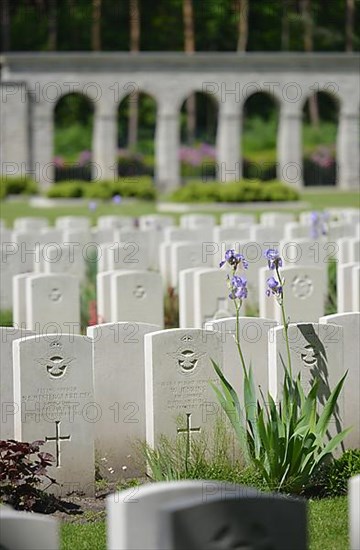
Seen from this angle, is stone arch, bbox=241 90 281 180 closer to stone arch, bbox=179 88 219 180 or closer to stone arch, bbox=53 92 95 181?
stone arch, bbox=179 88 219 180

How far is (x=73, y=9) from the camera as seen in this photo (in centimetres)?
4791

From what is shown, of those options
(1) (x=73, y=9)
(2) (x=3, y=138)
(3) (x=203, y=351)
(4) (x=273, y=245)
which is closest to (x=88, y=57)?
(2) (x=3, y=138)

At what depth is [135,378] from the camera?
8148mm

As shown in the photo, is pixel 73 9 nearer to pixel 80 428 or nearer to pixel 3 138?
pixel 3 138

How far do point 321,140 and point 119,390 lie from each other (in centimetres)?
4074

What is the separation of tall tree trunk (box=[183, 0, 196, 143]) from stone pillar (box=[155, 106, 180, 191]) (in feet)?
21.6

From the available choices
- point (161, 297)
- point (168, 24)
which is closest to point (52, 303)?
point (161, 297)

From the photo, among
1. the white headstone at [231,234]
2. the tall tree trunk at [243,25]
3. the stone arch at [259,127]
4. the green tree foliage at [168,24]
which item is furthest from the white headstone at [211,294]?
the green tree foliage at [168,24]

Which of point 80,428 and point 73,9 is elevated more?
point 73,9

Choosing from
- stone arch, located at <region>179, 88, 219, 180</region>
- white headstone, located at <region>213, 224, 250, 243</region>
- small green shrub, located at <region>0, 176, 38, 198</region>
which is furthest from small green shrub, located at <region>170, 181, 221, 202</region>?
white headstone, located at <region>213, 224, 250, 243</region>

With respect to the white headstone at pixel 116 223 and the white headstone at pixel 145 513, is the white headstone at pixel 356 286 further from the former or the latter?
the white headstone at pixel 116 223

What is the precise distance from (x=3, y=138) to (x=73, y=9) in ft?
46.4

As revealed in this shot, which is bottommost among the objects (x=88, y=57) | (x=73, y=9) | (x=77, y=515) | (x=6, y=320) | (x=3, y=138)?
(x=77, y=515)

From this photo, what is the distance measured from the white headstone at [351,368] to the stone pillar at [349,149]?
1151 inches
